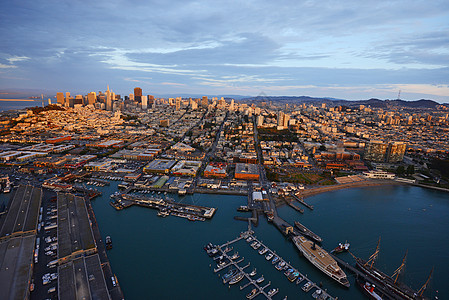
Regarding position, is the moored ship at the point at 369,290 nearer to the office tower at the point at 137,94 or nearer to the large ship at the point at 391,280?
the large ship at the point at 391,280

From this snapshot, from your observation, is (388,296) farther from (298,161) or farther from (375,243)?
(298,161)

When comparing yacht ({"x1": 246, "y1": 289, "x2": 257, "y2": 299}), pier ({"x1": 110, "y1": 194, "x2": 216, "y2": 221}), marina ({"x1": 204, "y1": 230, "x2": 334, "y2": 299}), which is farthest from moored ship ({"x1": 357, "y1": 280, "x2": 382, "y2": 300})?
pier ({"x1": 110, "y1": 194, "x2": 216, "y2": 221})

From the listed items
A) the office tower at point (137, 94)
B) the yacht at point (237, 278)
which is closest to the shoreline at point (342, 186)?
the yacht at point (237, 278)

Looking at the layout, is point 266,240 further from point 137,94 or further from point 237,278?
point 137,94

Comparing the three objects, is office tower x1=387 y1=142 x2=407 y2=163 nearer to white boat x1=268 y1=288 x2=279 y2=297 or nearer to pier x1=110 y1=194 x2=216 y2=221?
pier x1=110 y1=194 x2=216 y2=221

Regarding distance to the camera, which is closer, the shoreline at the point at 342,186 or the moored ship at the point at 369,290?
the moored ship at the point at 369,290

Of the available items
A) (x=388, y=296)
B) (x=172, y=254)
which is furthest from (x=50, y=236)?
(x=388, y=296)

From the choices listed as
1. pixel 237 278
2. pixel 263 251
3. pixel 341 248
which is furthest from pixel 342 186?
pixel 237 278
